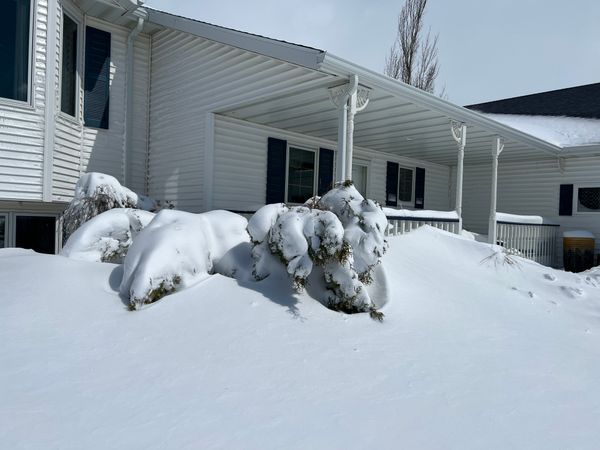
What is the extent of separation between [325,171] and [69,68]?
18.3 feet

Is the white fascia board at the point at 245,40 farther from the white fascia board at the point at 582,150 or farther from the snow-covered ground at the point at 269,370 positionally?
the white fascia board at the point at 582,150

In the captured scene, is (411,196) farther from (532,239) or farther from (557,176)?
(557,176)

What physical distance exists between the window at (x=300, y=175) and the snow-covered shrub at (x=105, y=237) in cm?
498

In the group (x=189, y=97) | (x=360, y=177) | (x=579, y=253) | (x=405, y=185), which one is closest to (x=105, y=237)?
(x=189, y=97)

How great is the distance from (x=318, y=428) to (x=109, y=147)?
7388 millimetres

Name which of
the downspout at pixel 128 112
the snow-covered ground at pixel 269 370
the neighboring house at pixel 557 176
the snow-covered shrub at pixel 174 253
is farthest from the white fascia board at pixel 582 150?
the downspout at pixel 128 112

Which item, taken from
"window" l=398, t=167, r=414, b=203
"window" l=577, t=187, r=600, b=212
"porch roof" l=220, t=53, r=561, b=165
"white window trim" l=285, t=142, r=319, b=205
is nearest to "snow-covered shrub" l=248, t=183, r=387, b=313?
"porch roof" l=220, t=53, r=561, b=165

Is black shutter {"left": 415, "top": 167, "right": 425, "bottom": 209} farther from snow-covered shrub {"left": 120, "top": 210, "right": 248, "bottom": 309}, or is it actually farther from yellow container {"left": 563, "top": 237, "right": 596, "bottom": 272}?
snow-covered shrub {"left": 120, "top": 210, "right": 248, "bottom": 309}

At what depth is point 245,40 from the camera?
640 cm

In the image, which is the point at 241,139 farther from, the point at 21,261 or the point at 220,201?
the point at 21,261

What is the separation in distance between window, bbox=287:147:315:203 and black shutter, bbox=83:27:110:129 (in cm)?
388

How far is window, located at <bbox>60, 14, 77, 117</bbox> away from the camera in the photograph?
24.0 ft

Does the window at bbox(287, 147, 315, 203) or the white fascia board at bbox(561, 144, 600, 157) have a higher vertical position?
the white fascia board at bbox(561, 144, 600, 157)

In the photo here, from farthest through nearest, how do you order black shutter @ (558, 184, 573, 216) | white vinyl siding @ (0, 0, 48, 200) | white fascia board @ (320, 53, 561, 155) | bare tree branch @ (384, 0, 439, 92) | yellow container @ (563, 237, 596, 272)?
bare tree branch @ (384, 0, 439, 92), black shutter @ (558, 184, 573, 216), yellow container @ (563, 237, 596, 272), white vinyl siding @ (0, 0, 48, 200), white fascia board @ (320, 53, 561, 155)
